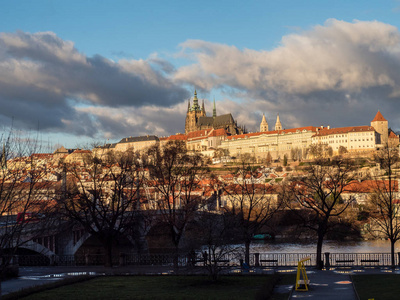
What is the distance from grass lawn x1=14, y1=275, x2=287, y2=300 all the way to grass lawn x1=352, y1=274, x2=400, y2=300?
10.9 feet

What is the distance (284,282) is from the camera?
72.2 feet

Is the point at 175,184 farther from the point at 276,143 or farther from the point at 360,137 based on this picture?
the point at 276,143

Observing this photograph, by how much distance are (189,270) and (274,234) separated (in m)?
40.4

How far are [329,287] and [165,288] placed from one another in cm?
635

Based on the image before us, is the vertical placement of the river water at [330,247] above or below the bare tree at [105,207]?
below

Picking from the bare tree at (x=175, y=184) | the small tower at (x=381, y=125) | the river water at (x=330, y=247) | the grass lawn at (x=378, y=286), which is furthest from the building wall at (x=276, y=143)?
the grass lawn at (x=378, y=286)

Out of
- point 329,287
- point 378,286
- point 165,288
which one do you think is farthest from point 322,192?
point 165,288

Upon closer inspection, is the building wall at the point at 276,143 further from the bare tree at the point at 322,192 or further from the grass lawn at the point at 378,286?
the grass lawn at the point at 378,286

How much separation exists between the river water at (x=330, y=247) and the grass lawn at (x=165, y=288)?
2581 centimetres

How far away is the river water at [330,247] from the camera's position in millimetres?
47656

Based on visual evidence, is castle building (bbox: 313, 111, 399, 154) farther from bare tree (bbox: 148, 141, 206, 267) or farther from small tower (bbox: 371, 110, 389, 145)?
bare tree (bbox: 148, 141, 206, 267)

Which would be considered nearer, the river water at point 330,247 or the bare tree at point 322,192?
the bare tree at point 322,192

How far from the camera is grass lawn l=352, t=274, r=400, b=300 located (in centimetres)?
1800

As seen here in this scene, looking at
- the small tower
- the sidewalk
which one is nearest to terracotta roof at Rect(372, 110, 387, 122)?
the small tower
